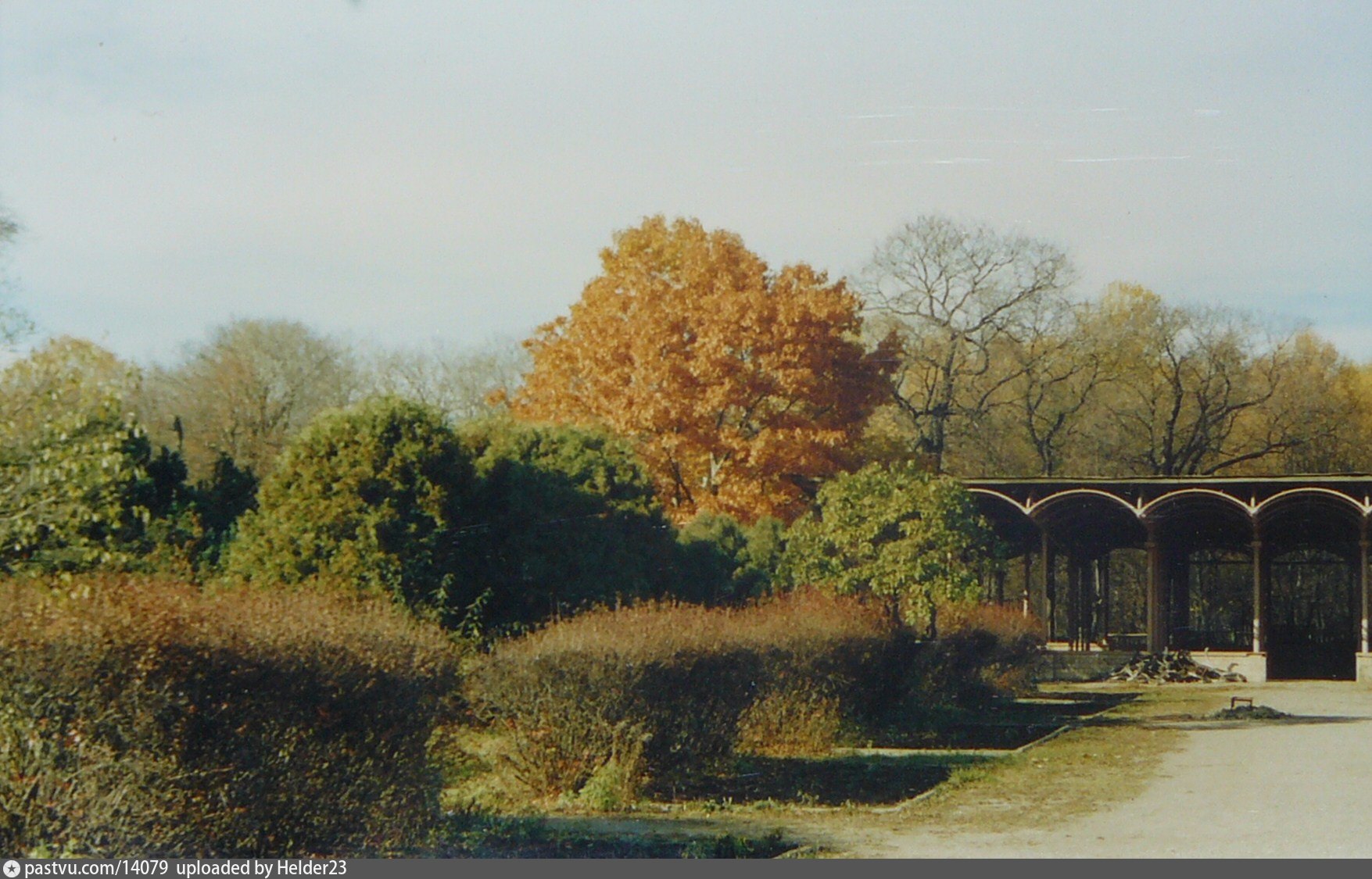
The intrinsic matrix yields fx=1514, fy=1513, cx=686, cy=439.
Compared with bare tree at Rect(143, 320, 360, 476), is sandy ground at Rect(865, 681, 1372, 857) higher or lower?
lower

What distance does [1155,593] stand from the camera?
30812mm

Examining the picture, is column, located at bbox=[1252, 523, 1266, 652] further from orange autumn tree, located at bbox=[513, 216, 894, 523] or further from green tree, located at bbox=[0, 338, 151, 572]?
green tree, located at bbox=[0, 338, 151, 572]

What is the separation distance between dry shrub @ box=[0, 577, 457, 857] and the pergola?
Answer: 21209 millimetres

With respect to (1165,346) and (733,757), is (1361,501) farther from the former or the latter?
(733,757)

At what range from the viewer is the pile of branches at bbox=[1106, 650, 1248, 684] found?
29.6 metres

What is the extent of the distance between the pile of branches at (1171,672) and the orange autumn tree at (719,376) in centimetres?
729

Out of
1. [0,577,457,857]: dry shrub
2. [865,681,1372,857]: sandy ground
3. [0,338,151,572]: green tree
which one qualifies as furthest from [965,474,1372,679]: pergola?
[0,577,457,857]: dry shrub

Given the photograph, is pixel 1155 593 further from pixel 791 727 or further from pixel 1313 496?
pixel 791 727

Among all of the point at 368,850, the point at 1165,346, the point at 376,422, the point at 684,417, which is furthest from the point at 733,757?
the point at 1165,346

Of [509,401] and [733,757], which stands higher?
[509,401]

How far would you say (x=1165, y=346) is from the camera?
133 ft

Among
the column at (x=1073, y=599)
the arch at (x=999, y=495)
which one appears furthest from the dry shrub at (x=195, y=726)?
the column at (x=1073, y=599)

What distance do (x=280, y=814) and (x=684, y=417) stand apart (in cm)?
2109

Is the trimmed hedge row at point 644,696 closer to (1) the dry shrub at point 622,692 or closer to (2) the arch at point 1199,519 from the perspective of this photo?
(1) the dry shrub at point 622,692
